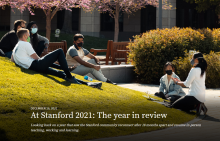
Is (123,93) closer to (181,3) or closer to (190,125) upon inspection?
(190,125)

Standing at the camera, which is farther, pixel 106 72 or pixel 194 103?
pixel 106 72

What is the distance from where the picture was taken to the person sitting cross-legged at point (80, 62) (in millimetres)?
8570

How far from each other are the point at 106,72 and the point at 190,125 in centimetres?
531

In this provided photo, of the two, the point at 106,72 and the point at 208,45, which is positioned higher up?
the point at 208,45

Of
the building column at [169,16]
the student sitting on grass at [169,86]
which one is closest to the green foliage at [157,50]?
the student sitting on grass at [169,86]

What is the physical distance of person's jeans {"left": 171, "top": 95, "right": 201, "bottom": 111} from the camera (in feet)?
21.4

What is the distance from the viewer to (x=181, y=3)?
105 ft

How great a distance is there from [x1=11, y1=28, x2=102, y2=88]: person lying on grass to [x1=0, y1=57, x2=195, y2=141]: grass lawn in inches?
6.5

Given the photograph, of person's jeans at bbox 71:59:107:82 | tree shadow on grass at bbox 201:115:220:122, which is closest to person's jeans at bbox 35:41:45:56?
person's jeans at bbox 71:59:107:82

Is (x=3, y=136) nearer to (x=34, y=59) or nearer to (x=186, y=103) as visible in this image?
(x=34, y=59)

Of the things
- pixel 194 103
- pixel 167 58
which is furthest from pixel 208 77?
pixel 194 103

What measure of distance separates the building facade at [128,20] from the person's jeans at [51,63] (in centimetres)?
2265

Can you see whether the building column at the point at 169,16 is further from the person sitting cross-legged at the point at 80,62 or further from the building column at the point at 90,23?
the person sitting cross-legged at the point at 80,62

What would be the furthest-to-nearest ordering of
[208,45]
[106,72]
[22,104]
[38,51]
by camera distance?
1. [208,45]
2. [106,72]
3. [38,51]
4. [22,104]
